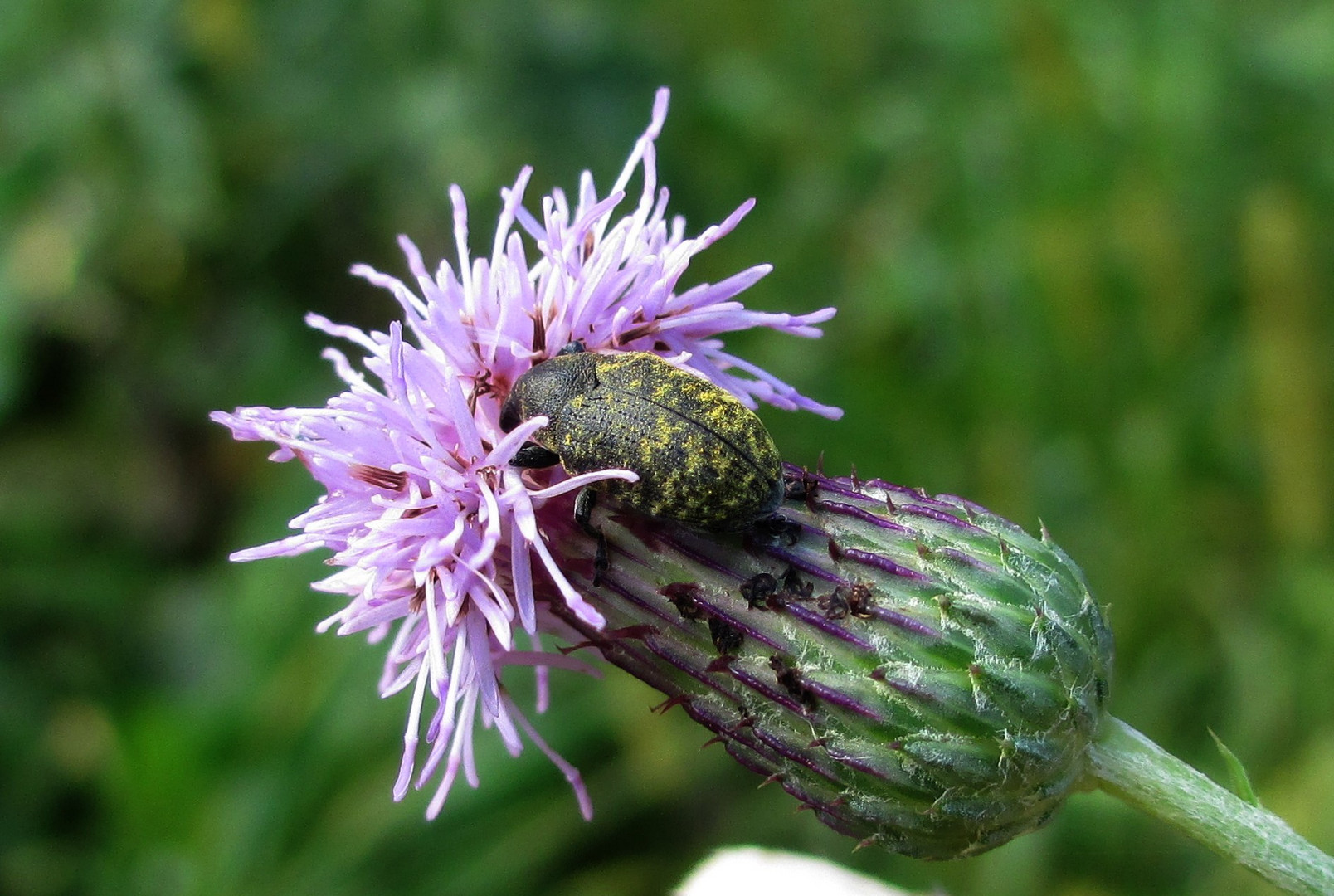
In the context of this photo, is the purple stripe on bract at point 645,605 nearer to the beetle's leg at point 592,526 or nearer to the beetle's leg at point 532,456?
the beetle's leg at point 592,526

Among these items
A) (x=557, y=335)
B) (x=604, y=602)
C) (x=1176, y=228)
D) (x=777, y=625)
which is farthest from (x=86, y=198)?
(x=1176, y=228)

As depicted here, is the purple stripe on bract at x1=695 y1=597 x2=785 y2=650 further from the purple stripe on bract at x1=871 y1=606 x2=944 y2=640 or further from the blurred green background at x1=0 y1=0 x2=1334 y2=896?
the blurred green background at x1=0 y1=0 x2=1334 y2=896

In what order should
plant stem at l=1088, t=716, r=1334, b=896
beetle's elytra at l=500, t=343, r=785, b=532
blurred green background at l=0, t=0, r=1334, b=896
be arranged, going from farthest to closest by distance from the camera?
blurred green background at l=0, t=0, r=1334, b=896 → beetle's elytra at l=500, t=343, r=785, b=532 → plant stem at l=1088, t=716, r=1334, b=896

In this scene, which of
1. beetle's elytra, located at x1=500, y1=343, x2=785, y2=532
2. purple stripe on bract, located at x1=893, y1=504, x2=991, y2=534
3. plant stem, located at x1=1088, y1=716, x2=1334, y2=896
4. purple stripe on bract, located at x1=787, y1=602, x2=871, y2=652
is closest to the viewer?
plant stem, located at x1=1088, y1=716, x2=1334, y2=896

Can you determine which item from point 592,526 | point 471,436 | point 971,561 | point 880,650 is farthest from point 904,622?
point 471,436

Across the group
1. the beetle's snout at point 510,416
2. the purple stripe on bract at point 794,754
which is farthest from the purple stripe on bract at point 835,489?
the beetle's snout at point 510,416

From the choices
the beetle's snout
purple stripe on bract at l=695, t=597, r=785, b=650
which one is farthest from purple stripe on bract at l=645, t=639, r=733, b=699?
the beetle's snout

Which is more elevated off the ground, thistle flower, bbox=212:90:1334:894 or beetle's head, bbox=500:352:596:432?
beetle's head, bbox=500:352:596:432

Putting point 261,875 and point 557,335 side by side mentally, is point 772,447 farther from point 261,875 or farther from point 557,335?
point 261,875
